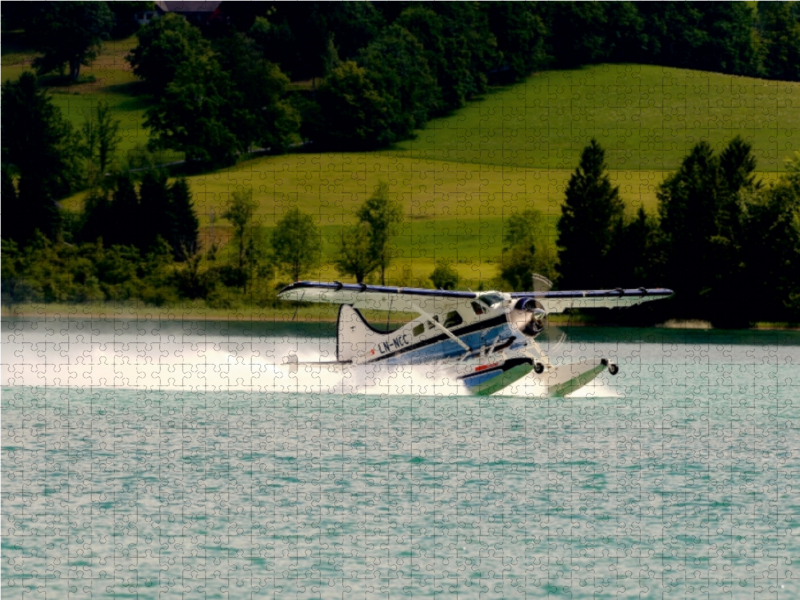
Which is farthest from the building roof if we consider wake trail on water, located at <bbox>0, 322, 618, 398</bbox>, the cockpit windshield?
the cockpit windshield

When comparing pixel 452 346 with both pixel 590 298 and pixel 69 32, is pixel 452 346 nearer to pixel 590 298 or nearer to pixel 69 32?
pixel 590 298

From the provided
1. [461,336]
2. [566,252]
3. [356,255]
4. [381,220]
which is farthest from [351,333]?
[381,220]

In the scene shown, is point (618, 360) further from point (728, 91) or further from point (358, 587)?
point (728, 91)

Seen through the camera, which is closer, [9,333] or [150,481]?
[150,481]

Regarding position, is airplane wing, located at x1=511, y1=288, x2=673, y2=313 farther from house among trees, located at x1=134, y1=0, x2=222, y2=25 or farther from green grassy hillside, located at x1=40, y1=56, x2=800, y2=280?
house among trees, located at x1=134, y1=0, x2=222, y2=25

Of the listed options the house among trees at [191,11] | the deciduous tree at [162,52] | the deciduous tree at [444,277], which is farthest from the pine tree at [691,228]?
the house among trees at [191,11]

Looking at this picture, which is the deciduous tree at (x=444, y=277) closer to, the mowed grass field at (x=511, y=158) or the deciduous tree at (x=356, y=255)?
the mowed grass field at (x=511, y=158)

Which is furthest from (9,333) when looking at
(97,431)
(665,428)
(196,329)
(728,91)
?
(728,91)
